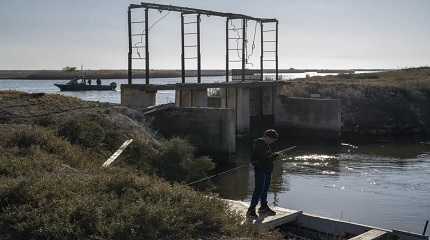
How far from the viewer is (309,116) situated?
38.7 meters

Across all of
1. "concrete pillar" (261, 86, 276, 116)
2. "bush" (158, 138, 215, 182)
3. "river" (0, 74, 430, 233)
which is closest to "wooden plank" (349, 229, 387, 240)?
"river" (0, 74, 430, 233)

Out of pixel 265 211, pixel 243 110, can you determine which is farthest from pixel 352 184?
pixel 243 110

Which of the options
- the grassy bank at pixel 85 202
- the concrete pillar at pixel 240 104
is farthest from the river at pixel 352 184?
the grassy bank at pixel 85 202

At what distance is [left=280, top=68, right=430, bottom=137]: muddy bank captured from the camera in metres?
43.6

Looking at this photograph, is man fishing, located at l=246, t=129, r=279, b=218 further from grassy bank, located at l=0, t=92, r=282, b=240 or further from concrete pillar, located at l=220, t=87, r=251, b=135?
concrete pillar, located at l=220, t=87, r=251, b=135

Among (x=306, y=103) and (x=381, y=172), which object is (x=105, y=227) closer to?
(x=381, y=172)

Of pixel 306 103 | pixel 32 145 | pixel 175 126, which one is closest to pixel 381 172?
pixel 175 126

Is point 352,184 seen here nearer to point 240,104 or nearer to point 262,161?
point 262,161

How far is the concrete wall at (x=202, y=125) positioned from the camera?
87.1 feet

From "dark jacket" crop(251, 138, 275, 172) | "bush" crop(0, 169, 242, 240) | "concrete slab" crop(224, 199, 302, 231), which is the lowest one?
"concrete slab" crop(224, 199, 302, 231)

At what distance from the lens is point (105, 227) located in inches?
302

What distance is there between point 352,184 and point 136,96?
12012mm

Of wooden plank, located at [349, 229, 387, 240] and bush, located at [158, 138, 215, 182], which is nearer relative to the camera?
wooden plank, located at [349, 229, 387, 240]

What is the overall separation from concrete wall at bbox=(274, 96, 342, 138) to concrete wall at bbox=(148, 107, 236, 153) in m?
13.1
